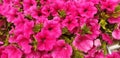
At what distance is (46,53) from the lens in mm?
1955

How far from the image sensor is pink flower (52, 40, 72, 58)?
6.27 feet

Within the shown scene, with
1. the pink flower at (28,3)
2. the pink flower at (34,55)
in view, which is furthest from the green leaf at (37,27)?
the pink flower at (28,3)

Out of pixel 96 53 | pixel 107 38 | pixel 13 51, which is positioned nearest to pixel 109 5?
pixel 107 38

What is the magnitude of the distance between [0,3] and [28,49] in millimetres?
579

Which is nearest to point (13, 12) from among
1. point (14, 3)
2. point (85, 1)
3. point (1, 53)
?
point (14, 3)

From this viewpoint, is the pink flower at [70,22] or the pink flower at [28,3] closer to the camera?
the pink flower at [70,22]

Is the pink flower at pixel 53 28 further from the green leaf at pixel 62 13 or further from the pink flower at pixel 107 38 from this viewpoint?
the pink flower at pixel 107 38

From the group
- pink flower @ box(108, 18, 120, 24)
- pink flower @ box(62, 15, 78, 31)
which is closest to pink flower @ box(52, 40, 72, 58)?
pink flower @ box(62, 15, 78, 31)

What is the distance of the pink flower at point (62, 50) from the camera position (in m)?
1.91

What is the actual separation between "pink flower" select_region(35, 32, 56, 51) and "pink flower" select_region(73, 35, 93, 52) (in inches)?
5.4

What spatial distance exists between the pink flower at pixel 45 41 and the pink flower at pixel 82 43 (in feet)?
0.45

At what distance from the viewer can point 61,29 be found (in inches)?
78.3

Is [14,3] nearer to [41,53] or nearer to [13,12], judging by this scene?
[13,12]

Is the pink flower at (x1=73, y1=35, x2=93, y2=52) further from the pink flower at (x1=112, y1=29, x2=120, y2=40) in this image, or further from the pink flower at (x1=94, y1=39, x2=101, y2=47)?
the pink flower at (x1=112, y1=29, x2=120, y2=40)
